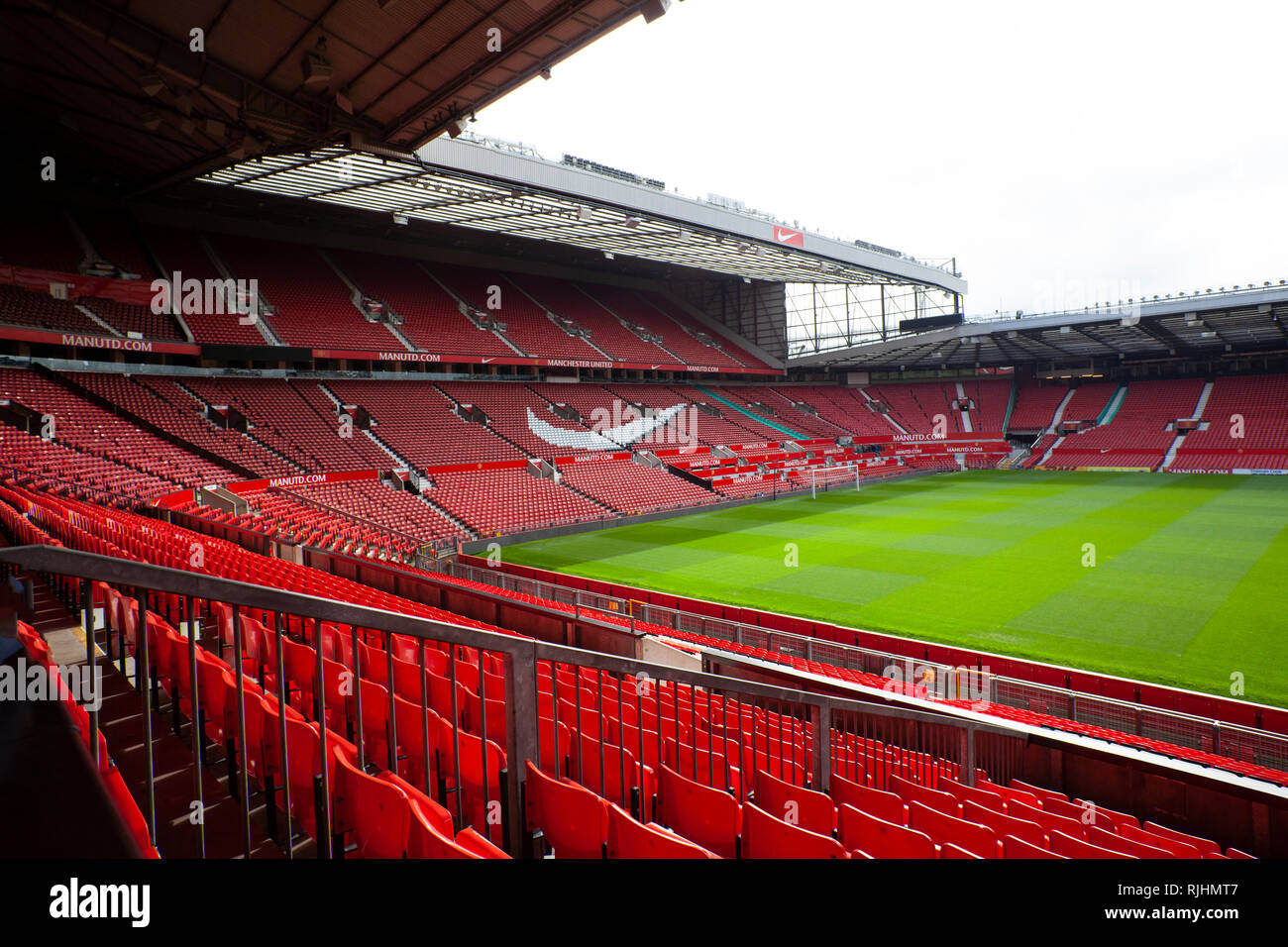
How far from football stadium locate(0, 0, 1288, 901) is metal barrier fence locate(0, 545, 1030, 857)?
0.12 ft

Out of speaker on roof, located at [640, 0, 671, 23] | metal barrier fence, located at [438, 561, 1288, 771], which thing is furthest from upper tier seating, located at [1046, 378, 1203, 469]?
speaker on roof, located at [640, 0, 671, 23]

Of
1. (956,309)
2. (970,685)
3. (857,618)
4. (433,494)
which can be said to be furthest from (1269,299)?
(433,494)

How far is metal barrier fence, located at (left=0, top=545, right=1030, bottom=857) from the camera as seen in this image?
90.5 inches

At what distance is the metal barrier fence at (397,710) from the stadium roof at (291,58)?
12.2 metres

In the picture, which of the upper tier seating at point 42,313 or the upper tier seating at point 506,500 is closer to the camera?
the upper tier seating at point 42,313

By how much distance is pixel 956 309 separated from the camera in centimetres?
5097

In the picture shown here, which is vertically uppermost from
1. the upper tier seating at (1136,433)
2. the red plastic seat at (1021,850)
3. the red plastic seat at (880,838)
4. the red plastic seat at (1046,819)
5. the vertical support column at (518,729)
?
the upper tier seating at (1136,433)

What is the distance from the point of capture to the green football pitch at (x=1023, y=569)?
1488 centimetres

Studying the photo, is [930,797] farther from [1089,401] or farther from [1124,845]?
[1089,401]

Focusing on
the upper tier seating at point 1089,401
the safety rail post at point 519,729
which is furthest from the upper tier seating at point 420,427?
the upper tier seating at point 1089,401

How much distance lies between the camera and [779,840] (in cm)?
383

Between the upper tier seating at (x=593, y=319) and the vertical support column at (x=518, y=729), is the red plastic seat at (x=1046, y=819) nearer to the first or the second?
the vertical support column at (x=518, y=729)

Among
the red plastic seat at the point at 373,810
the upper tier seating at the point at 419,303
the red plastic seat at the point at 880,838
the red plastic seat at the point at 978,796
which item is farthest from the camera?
the upper tier seating at the point at 419,303

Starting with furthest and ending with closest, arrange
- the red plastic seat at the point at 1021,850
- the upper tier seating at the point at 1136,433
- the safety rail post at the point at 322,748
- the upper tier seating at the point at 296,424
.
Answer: the upper tier seating at the point at 1136,433 → the upper tier seating at the point at 296,424 → the red plastic seat at the point at 1021,850 → the safety rail post at the point at 322,748
